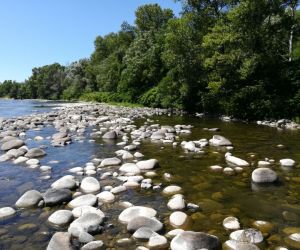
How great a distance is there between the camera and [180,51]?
33688 millimetres

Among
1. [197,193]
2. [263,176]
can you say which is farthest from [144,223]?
[263,176]

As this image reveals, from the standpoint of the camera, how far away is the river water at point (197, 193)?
18.9 feet

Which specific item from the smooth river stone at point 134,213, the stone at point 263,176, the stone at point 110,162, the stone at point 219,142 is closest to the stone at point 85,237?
the smooth river stone at point 134,213

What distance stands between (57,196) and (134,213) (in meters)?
1.90

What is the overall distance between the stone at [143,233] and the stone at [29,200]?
261cm

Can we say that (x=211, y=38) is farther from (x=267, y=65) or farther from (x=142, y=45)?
(x=142, y=45)

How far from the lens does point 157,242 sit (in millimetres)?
5250

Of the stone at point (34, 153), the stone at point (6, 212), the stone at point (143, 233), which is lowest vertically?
the stone at point (6, 212)

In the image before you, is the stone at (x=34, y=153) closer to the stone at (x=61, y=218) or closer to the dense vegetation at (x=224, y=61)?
the stone at (x=61, y=218)

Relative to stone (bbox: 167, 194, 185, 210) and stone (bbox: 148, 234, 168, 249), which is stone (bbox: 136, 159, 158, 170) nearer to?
stone (bbox: 167, 194, 185, 210)

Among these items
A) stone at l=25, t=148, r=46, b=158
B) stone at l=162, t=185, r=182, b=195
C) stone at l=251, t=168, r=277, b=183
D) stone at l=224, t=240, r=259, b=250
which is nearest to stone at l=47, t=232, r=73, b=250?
stone at l=224, t=240, r=259, b=250

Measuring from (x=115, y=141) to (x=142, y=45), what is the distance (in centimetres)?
3826

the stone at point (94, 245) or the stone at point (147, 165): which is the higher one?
the stone at point (147, 165)

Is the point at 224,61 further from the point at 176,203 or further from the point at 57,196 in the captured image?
the point at 57,196
